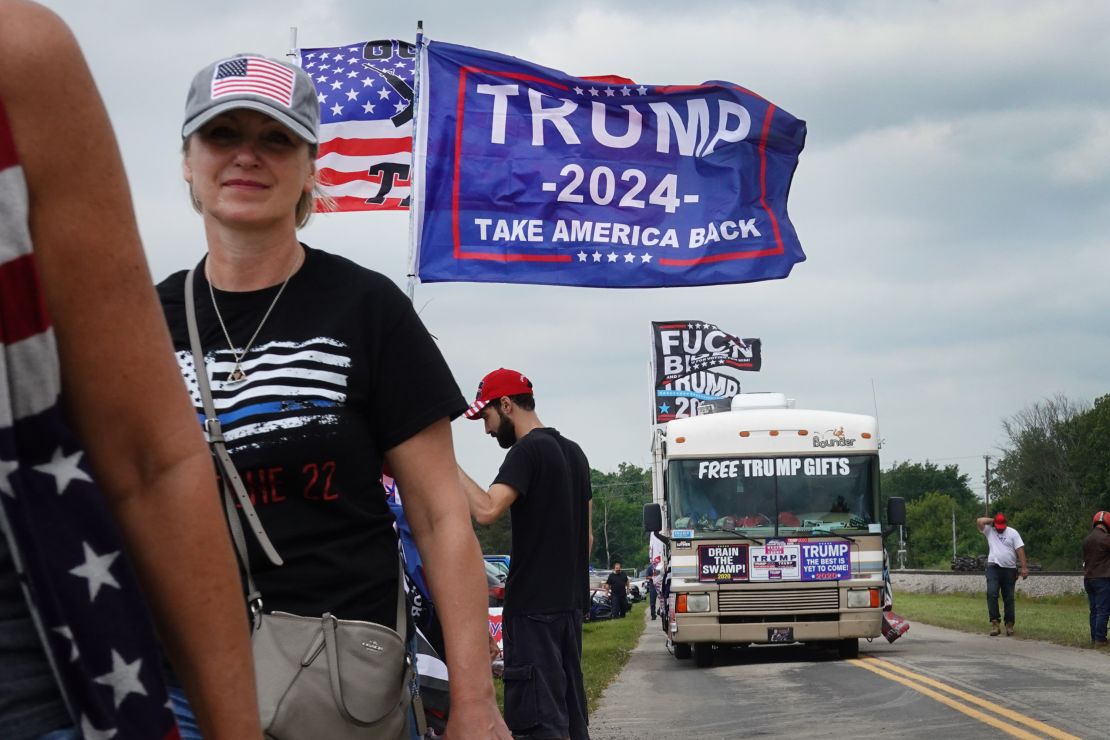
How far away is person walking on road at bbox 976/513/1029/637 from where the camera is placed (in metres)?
23.5

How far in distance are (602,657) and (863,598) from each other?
17.8ft

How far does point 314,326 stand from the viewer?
2.93m

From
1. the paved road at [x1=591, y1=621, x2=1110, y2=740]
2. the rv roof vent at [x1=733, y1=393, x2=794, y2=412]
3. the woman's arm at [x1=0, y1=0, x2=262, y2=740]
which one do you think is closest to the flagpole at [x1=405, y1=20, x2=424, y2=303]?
the paved road at [x1=591, y1=621, x2=1110, y2=740]

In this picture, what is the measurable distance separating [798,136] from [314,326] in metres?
8.48

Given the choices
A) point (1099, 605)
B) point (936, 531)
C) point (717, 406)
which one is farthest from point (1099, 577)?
point (936, 531)

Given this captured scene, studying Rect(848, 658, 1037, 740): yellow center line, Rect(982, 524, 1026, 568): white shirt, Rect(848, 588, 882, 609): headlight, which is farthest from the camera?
Rect(982, 524, 1026, 568): white shirt

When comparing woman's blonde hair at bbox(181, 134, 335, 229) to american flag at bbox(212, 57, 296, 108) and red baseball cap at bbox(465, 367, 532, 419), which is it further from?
red baseball cap at bbox(465, 367, 532, 419)

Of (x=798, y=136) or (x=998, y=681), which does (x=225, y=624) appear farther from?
(x=998, y=681)

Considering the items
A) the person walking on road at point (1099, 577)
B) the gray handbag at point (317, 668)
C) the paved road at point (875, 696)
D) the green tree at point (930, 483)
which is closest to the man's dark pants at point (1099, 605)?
the person walking on road at point (1099, 577)

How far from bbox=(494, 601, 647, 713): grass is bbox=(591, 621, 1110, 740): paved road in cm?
19

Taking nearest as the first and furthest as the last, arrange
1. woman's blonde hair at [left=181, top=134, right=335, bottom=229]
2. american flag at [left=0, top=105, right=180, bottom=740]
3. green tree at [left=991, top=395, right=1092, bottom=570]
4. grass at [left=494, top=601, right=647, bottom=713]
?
american flag at [left=0, top=105, right=180, bottom=740] < woman's blonde hair at [left=181, top=134, right=335, bottom=229] < grass at [left=494, top=601, right=647, bottom=713] < green tree at [left=991, top=395, right=1092, bottom=570]

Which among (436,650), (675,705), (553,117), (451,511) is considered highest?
(553,117)

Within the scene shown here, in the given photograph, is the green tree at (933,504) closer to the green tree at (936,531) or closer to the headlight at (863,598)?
the green tree at (936,531)

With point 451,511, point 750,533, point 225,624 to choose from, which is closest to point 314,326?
point 451,511
